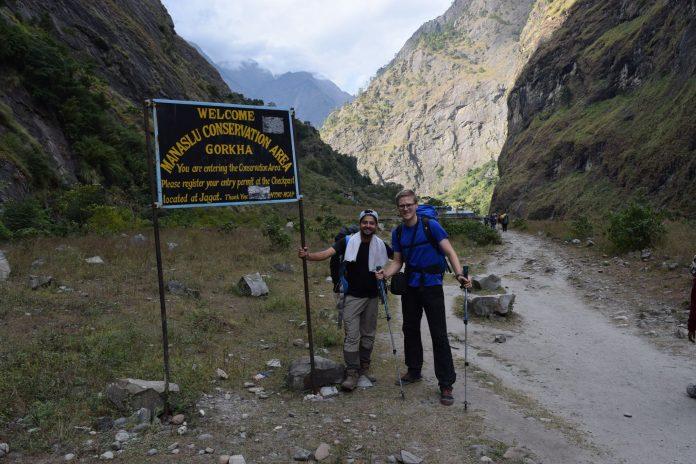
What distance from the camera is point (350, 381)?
5.48 meters

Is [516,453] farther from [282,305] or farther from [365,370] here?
[282,305]

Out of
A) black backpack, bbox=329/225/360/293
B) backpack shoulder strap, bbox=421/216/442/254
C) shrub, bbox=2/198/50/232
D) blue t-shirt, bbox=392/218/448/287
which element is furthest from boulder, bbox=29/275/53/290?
backpack shoulder strap, bbox=421/216/442/254

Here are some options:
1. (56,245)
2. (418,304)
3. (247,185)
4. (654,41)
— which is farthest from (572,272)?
(654,41)

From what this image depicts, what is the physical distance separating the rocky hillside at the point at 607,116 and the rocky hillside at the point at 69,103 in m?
34.3

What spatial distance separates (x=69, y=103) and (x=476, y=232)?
2156cm

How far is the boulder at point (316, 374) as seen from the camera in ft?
17.9

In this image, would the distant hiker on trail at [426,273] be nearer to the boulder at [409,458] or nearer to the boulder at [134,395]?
the boulder at [409,458]

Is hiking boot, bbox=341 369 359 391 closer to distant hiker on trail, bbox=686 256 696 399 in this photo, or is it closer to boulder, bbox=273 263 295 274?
distant hiker on trail, bbox=686 256 696 399

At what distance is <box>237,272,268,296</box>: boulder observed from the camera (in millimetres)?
10188

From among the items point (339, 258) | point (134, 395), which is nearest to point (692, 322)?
point (339, 258)

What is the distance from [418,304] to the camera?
5.48 m

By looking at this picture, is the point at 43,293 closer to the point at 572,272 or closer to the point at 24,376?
the point at 24,376

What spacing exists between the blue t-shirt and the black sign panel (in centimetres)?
151

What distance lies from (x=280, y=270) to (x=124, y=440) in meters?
9.44
